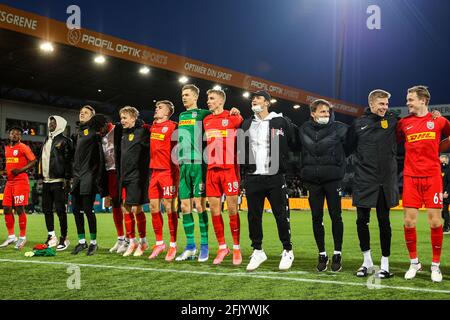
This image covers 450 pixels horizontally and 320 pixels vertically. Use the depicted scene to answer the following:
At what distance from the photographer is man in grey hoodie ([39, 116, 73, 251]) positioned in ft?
26.5

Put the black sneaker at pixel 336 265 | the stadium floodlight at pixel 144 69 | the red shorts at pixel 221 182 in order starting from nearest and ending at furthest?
the black sneaker at pixel 336 265 → the red shorts at pixel 221 182 → the stadium floodlight at pixel 144 69

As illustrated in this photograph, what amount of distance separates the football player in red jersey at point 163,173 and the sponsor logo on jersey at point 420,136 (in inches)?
122

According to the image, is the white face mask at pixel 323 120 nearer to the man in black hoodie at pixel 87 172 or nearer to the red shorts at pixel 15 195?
the man in black hoodie at pixel 87 172

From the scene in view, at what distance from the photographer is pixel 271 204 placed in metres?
6.21

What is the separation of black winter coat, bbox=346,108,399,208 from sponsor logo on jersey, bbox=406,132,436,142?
21 centimetres

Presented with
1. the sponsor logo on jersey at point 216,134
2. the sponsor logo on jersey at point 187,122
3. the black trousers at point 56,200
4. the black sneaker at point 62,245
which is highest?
the sponsor logo on jersey at point 187,122

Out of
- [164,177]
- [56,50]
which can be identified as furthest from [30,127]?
[164,177]

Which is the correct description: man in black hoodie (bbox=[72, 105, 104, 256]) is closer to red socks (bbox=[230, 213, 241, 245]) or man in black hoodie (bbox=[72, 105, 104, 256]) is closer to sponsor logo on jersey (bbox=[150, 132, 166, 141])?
sponsor logo on jersey (bbox=[150, 132, 166, 141])

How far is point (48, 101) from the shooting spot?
31594mm

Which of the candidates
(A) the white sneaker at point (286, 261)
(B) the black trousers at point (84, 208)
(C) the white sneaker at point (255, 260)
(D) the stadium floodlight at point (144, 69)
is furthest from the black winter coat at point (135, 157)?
(D) the stadium floodlight at point (144, 69)

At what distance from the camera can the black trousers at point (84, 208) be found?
762 centimetres
